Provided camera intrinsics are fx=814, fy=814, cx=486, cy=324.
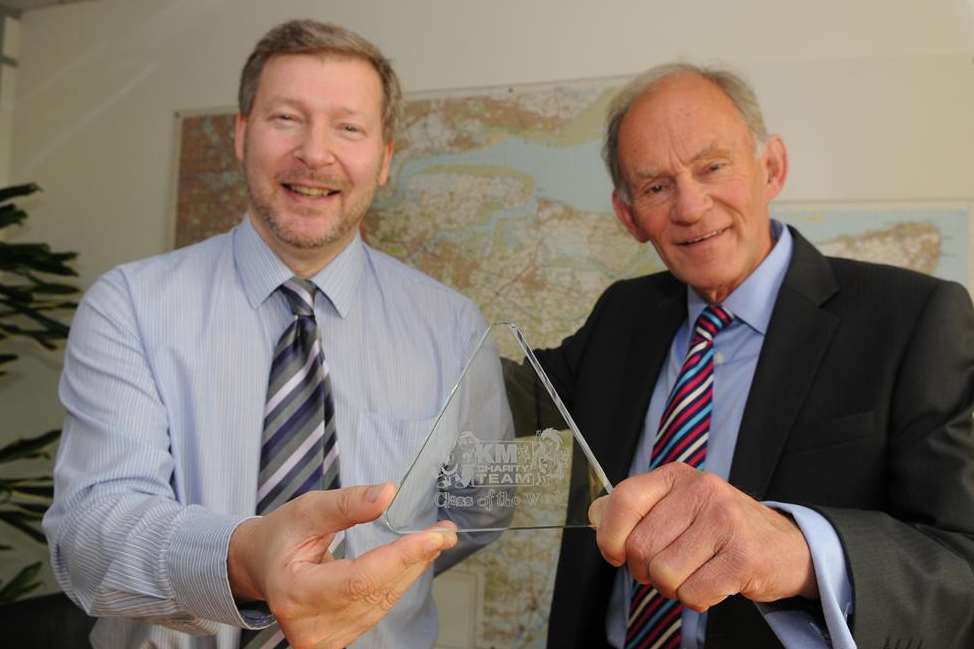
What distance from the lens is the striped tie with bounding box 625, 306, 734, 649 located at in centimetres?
134

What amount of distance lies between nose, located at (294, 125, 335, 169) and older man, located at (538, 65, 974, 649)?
0.57 metres

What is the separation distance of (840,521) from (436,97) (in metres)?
1.87

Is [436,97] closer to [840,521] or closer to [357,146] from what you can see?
[357,146]

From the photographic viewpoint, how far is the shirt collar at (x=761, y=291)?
1.47 meters

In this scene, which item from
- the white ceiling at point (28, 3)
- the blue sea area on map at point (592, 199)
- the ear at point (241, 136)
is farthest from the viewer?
the white ceiling at point (28, 3)

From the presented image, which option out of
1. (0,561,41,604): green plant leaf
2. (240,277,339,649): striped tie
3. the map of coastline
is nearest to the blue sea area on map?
the map of coastline

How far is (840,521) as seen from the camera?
3.30 feet

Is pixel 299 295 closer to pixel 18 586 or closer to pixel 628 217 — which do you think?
pixel 628 217

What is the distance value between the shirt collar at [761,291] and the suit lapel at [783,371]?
2.1 inches

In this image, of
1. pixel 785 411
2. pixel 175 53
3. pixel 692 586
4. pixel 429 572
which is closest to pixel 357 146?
pixel 429 572

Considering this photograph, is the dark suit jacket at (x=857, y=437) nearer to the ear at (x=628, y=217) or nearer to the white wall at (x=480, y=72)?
the ear at (x=628, y=217)

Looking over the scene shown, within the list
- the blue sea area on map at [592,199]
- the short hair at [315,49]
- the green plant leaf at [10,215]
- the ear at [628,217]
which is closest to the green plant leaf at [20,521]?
the green plant leaf at [10,215]

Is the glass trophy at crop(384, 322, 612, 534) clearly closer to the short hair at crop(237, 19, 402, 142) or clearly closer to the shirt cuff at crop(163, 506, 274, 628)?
the shirt cuff at crop(163, 506, 274, 628)

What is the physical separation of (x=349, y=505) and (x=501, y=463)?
30 centimetres
